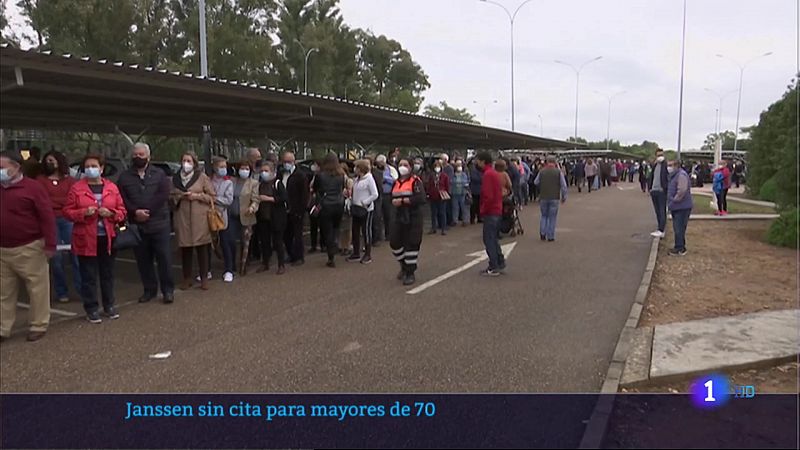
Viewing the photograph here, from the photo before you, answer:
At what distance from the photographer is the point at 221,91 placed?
9938mm

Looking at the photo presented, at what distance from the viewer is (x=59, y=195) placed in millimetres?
6973

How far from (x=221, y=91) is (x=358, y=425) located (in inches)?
301

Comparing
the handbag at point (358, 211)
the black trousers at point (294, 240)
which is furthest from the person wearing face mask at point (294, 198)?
the handbag at point (358, 211)

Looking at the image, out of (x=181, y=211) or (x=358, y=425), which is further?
(x=181, y=211)

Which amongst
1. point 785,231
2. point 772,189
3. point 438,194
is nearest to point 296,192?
point 438,194

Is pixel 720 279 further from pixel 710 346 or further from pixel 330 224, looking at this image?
pixel 330 224

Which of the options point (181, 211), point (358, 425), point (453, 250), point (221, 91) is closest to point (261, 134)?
point (221, 91)

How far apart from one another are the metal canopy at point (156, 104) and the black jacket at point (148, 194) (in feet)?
5.87

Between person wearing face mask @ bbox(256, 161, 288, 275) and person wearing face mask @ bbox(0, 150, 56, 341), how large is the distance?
126 inches

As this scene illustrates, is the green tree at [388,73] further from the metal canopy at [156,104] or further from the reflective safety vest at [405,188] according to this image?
the reflective safety vest at [405,188]

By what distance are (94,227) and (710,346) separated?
6.21 meters

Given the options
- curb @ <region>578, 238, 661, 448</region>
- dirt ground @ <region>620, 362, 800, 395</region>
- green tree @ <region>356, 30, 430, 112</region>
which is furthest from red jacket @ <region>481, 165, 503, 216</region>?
green tree @ <region>356, 30, 430, 112</region>

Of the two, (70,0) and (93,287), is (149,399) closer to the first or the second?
(93,287)

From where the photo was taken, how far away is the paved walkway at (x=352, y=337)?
4.66m
